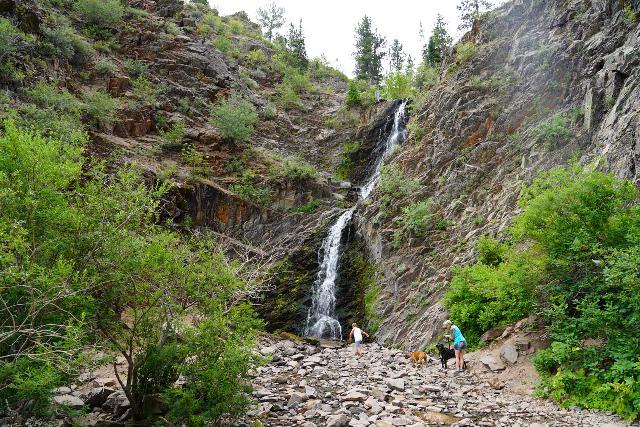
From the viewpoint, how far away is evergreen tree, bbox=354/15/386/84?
5888 centimetres

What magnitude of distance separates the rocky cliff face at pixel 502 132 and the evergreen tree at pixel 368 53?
34293 millimetres

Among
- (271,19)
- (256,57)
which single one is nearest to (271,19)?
(271,19)

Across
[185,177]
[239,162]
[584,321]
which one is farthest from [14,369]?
[239,162]

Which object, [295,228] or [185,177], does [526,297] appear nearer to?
[295,228]

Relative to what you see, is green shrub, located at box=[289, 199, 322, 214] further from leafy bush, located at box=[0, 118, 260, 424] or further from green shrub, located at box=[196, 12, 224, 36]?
green shrub, located at box=[196, 12, 224, 36]

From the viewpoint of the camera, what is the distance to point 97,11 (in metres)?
31.6

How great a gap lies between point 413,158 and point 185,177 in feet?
46.8

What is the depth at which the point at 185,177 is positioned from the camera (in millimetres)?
25781

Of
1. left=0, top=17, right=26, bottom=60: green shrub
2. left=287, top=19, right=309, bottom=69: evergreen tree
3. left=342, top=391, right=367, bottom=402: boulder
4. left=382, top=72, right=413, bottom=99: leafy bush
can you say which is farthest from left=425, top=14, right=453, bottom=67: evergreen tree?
left=342, top=391, right=367, bottom=402: boulder

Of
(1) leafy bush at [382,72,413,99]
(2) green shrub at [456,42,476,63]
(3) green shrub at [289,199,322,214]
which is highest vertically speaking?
(1) leafy bush at [382,72,413,99]

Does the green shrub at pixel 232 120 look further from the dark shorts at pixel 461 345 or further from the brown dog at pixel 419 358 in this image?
the dark shorts at pixel 461 345

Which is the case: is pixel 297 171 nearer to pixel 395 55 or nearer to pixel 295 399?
pixel 295 399

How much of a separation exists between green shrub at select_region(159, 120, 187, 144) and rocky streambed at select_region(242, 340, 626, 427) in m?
19.4

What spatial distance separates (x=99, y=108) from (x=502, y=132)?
22.9m
